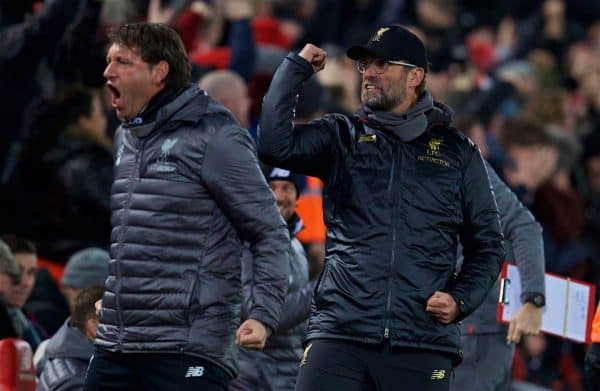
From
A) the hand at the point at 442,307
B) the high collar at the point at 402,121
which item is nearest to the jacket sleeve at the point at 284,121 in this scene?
the high collar at the point at 402,121

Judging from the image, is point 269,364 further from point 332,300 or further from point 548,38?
point 548,38

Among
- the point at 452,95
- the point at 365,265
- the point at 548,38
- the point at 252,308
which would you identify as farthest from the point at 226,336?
the point at 548,38

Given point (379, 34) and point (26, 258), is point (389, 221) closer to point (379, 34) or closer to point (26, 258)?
point (379, 34)

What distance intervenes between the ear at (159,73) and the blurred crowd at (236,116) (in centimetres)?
270

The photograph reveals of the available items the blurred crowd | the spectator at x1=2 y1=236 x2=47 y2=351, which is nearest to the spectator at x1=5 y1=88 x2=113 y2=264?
the blurred crowd

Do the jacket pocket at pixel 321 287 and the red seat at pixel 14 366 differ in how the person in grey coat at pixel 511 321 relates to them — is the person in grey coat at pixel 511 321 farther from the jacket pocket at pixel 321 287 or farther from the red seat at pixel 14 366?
the red seat at pixel 14 366

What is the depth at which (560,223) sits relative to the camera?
42.1ft

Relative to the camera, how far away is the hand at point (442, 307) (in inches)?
262

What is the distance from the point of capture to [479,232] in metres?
6.96

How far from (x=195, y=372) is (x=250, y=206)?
2.25 feet

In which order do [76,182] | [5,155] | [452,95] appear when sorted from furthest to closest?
[452,95] < [5,155] < [76,182]

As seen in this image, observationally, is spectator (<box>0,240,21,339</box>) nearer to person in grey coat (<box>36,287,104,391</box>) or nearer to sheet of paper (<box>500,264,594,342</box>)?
person in grey coat (<box>36,287,104,391</box>)

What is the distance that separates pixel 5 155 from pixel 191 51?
260 cm

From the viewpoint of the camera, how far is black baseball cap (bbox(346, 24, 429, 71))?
6879 millimetres
